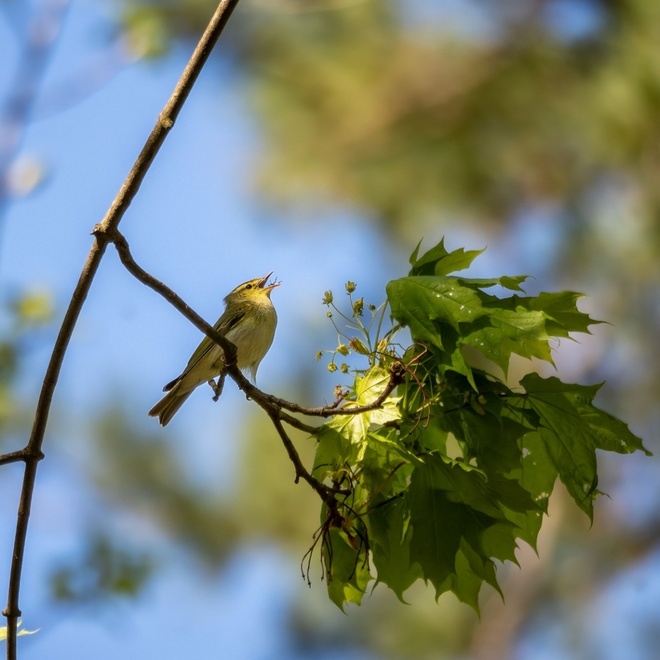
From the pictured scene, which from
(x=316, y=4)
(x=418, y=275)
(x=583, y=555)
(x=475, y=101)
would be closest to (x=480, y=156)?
(x=475, y=101)

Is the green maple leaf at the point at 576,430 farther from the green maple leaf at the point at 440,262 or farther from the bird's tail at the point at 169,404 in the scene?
the bird's tail at the point at 169,404

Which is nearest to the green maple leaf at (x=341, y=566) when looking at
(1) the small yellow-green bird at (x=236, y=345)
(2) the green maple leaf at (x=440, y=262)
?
(2) the green maple leaf at (x=440, y=262)

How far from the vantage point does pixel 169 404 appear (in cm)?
394

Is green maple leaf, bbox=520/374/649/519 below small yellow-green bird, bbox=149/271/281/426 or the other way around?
below

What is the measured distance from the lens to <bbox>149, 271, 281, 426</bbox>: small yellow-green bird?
12.2 ft

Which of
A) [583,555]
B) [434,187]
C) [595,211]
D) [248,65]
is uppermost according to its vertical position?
[248,65]

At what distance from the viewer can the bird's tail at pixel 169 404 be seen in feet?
12.8

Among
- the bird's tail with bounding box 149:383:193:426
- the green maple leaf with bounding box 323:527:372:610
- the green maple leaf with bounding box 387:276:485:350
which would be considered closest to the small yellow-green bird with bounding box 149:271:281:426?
the bird's tail with bounding box 149:383:193:426

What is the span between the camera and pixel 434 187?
27.2 ft

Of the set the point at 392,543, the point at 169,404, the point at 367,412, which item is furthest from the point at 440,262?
the point at 169,404

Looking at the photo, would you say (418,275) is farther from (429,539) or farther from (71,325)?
(71,325)

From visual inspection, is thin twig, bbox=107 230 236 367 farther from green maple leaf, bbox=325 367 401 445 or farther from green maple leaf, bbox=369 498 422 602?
green maple leaf, bbox=369 498 422 602

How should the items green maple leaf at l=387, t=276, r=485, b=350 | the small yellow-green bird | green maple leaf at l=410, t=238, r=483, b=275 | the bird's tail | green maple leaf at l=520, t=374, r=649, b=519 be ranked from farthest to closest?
the bird's tail → the small yellow-green bird → green maple leaf at l=410, t=238, r=483, b=275 → green maple leaf at l=520, t=374, r=649, b=519 → green maple leaf at l=387, t=276, r=485, b=350

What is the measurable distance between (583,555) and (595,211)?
122 inches
